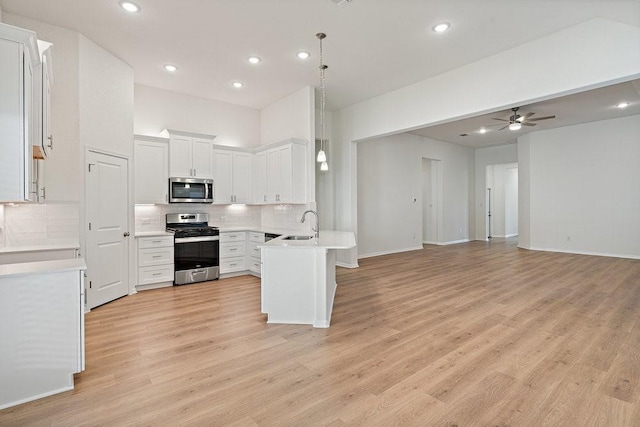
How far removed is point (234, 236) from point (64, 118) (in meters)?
2.94

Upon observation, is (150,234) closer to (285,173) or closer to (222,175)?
(222,175)

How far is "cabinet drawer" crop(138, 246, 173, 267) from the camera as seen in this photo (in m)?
4.82

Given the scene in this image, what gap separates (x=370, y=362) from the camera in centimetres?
257

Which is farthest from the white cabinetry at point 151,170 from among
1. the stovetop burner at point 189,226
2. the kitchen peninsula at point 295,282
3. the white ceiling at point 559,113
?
the white ceiling at point 559,113

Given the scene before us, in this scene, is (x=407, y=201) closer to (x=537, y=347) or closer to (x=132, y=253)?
(x=537, y=347)

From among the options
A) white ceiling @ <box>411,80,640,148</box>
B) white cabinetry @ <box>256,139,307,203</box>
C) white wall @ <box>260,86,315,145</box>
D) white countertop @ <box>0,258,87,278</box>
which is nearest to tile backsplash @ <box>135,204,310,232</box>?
white cabinetry @ <box>256,139,307,203</box>

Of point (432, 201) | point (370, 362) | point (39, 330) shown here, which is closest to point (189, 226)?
point (39, 330)

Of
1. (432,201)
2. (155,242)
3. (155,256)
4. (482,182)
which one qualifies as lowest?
(155,256)

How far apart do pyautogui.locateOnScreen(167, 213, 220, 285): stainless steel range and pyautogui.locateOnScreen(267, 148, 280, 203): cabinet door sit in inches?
46.3

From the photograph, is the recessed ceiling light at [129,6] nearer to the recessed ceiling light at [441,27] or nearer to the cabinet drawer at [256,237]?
the recessed ceiling light at [441,27]

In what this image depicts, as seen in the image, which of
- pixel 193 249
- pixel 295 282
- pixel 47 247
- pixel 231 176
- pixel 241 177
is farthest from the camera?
pixel 241 177

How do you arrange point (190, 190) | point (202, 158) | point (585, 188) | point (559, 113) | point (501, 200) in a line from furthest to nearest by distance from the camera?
1. point (501, 200)
2. point (585, 188)
3. point (559, 113)
4. point (202, 158)
5. point (190, 190)

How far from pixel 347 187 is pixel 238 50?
326 centimetres

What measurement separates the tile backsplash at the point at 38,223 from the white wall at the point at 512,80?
176 inches
